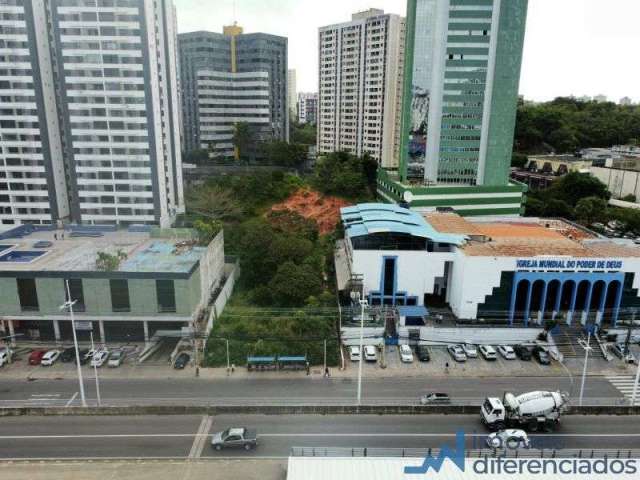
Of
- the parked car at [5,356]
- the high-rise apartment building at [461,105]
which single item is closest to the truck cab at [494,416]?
the parked car at [5,356]

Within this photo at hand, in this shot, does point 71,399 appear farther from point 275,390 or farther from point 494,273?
point 494,273

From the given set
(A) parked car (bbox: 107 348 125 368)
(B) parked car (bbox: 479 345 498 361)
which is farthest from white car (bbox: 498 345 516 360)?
(A) parked car (bbox: 107 348 125 368)

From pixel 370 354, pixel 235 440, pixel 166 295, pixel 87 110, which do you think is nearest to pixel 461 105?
pixel 370 354

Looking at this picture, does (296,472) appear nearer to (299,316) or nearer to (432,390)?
(432,390)

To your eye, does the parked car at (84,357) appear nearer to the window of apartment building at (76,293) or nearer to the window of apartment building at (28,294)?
the window of apartment building at (76,293)

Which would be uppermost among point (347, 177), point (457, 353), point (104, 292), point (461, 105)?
point (461, 105)

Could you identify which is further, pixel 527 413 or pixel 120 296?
pixel 120 296

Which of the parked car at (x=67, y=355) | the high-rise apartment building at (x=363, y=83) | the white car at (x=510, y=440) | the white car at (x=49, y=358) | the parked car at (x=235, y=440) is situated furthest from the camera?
the high-rise apartment building at (x=363, y=83)
